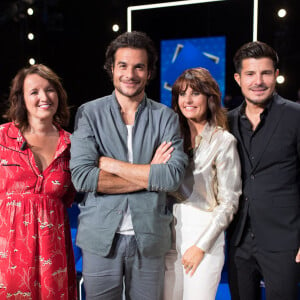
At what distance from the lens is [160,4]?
13.9 ft

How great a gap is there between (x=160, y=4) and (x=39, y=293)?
343 centimetres

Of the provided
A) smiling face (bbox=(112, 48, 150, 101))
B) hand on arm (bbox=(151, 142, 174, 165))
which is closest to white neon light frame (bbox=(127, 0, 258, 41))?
smiling face (bbox=(112, 48, 150, 101))

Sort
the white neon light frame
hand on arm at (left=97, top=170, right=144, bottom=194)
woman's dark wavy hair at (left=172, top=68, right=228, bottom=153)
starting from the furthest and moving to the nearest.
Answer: the white neon light frame, woman's dark wavy hair at (left=172, top=68, right=228, bottom=153), hand on arm at (left=97, top=170, right=144, bottom=194)

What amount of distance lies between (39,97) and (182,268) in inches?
51.7

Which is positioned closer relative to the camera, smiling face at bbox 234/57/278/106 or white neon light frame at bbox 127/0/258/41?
smiling face at bbox 234/57/278/106

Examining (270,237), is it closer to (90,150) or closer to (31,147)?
(90,150)

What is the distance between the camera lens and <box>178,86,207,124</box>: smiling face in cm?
214

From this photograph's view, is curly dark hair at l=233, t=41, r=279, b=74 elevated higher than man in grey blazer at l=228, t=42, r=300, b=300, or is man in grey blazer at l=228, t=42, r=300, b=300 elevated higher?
curly dark hair at l=233, t=41, r=279, b=74

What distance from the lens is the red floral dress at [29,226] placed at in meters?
2.02

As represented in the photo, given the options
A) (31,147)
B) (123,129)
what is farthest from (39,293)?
(123,129)

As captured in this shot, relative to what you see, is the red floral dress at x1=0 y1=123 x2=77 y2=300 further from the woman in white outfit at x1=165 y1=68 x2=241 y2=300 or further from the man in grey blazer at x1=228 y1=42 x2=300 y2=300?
the man in grey blazer at x1=228 y1=42 x2=300 y2=300

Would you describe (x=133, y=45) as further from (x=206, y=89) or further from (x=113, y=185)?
(x=113, y=185)

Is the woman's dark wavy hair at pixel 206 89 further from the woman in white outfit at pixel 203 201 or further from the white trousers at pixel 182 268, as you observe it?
the white trousers at pixel 182 268

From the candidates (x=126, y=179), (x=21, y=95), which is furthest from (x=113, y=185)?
(x=21, y=95)
